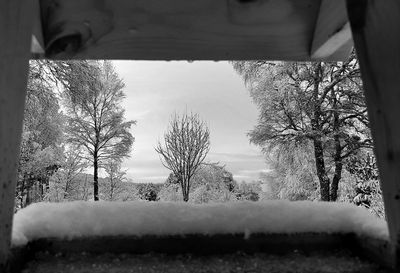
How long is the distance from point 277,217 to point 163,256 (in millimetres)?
333

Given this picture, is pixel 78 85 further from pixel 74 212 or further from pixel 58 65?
pixel 74 212

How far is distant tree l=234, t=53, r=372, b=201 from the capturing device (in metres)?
8.05

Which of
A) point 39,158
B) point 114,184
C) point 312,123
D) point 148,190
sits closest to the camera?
point 312,123

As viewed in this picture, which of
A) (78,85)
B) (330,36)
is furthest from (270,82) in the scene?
(330,36)

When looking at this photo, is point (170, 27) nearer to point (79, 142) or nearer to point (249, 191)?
point (79, 142)

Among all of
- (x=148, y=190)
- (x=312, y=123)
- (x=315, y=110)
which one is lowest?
(x=148, y=190)

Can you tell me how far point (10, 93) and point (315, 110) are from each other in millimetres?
8298

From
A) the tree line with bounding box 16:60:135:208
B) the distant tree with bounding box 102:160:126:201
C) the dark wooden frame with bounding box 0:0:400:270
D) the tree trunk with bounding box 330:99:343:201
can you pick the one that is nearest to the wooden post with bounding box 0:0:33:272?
the dark wooden frame with bounding box 0:0:400:270

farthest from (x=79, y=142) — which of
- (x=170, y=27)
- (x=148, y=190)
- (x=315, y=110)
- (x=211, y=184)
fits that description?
(x=170, y=27)

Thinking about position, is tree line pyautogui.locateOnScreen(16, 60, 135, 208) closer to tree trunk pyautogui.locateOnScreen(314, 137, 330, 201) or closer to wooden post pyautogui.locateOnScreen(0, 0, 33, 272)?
tree trunk pyautogui.locateOnScreen(314, 137, 330, 201)

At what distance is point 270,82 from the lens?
8.80 metres

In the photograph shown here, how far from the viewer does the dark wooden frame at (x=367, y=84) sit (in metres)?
0.64

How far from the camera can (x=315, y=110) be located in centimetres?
825

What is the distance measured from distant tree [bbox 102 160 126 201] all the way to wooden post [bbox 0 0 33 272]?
11.5m
